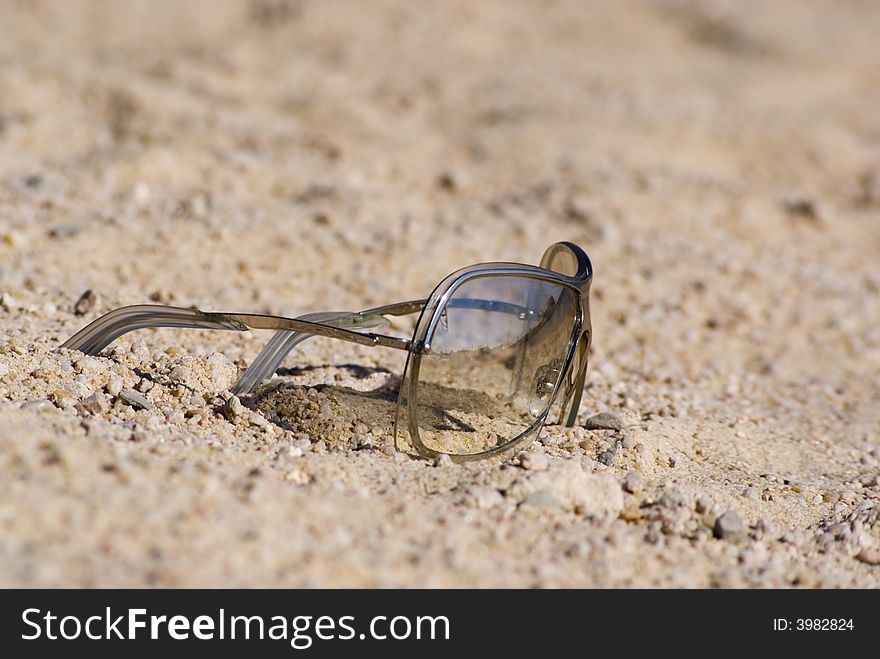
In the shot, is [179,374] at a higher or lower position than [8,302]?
lower

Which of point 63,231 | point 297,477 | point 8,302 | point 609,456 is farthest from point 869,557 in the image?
point 63,231

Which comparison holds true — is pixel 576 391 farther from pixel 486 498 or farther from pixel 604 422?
pixel 486 498

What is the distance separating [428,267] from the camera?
3.12m

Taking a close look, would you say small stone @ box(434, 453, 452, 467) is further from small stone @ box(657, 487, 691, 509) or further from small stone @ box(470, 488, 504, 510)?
small stone @ box(657, 487, 691, 509)

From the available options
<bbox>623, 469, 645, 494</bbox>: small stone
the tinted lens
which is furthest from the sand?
the tinted lens

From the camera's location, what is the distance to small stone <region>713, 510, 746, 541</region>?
5.41 feet

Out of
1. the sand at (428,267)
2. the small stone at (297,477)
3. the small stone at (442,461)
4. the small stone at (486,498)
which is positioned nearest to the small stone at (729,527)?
the sand at (428,267)

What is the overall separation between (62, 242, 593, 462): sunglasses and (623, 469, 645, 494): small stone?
12.4 inches

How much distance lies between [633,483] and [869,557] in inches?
18.3

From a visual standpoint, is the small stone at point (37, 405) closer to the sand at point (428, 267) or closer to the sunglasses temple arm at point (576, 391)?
the sand at point (428, 267)

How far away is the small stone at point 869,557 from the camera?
1684 mm

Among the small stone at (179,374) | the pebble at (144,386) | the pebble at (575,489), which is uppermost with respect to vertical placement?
the small stone at (179,374)

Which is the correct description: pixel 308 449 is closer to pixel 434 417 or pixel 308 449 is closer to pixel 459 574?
pixel 434 417
